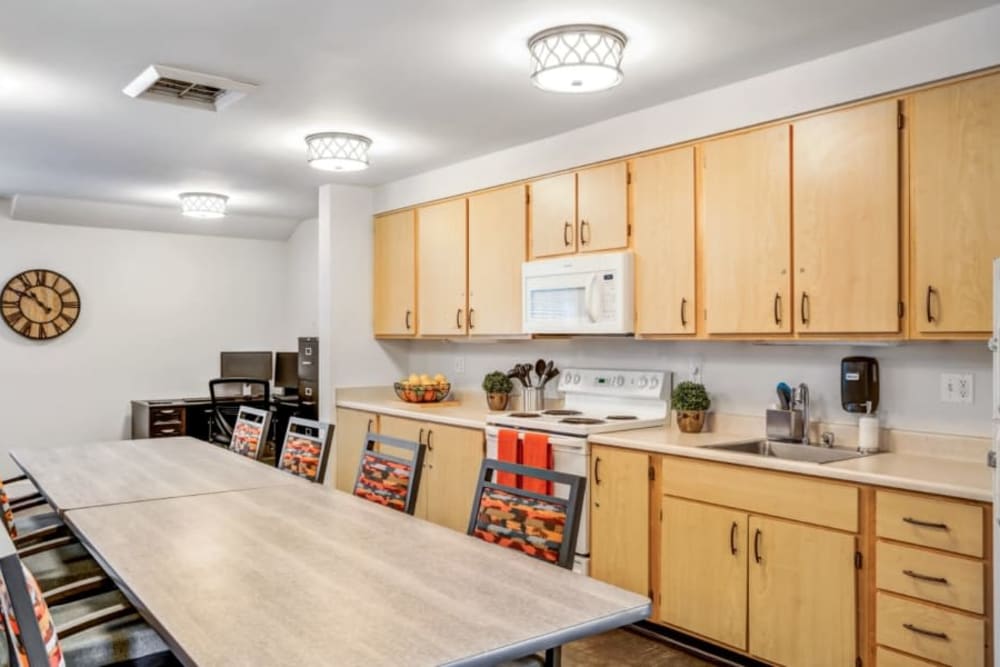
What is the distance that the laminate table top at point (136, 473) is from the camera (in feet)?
8.43

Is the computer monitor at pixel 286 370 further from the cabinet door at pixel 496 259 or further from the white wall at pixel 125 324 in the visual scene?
the cabinet door at pixel 496 259

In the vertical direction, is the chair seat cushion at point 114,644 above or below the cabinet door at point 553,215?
below

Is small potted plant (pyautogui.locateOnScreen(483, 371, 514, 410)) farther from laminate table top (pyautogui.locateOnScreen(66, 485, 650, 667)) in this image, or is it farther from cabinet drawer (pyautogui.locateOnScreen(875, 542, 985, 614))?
cabinet drawer (pyautogui.locateOnScreen(875, 542, 985, 614))

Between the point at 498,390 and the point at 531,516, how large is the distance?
95.2 inches

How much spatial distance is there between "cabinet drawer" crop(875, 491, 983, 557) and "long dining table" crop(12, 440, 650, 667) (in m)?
1.21

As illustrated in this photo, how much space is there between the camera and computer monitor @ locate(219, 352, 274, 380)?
680 cm

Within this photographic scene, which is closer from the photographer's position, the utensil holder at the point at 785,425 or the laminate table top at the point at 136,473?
the laminate table top at the point at 136,473

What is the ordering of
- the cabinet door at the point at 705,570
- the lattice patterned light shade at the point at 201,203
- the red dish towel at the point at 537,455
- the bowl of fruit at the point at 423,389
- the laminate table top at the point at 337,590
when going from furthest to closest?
the lattice patterned light shade at the point at 201,203, the bowl of fruit at the point at 423,389, the red dish towel at the point at 537,455, the cabinet door at the point at 705,570, the laminate table top at the point at 337,590

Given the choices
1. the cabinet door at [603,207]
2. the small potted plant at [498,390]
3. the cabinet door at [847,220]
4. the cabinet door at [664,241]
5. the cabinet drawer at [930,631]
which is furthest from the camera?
the small potted plant at [498,390]

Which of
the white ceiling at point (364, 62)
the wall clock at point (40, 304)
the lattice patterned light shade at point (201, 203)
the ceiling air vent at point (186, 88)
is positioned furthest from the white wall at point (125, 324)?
the ceiling air vent at point (186, 88)

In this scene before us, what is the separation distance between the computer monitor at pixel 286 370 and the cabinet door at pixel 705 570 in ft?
14.1

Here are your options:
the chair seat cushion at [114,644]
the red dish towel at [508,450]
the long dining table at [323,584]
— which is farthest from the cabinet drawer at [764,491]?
the chair seat cushion at [114,644]

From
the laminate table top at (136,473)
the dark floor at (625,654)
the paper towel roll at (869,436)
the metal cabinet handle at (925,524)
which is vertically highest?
the paper towel roll at (869,436)

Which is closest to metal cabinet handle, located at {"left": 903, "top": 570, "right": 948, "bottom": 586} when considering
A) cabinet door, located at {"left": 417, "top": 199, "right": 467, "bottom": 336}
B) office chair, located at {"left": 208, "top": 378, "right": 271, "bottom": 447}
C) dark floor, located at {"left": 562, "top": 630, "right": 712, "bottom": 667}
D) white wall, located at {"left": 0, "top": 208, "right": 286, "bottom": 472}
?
dark floor, located at {"left": 562, "top": 630, "right": 712, "bottom": 667}
